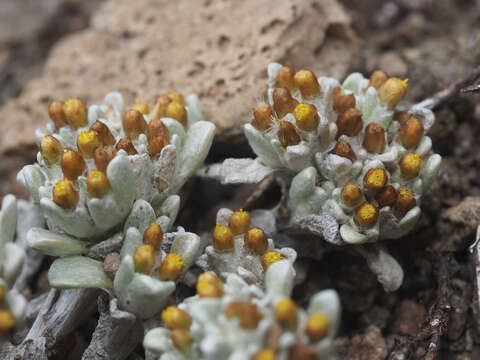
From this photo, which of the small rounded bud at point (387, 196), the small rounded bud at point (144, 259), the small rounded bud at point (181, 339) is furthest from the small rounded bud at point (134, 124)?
the small rounded bud at point (387, 196)

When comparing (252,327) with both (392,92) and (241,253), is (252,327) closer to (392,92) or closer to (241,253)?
(241,253)

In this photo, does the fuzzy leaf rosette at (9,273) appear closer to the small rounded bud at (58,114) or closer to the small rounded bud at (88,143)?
the small rounded bud at (88,143)

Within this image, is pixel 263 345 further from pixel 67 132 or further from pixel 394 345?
pixel 67 132

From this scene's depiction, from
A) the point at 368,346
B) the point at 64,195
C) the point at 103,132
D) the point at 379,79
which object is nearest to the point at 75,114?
the point at 103,132

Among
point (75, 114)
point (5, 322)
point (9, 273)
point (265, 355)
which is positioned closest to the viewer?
point (265, 355)

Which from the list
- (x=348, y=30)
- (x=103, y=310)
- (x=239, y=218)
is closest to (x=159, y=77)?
(x=348, y=30)

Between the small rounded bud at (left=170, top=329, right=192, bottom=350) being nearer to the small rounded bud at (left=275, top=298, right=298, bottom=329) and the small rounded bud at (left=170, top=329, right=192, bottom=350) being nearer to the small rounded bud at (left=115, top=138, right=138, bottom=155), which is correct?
the small rounded bud at (left=275, top=298, right=298, bottom=329)
